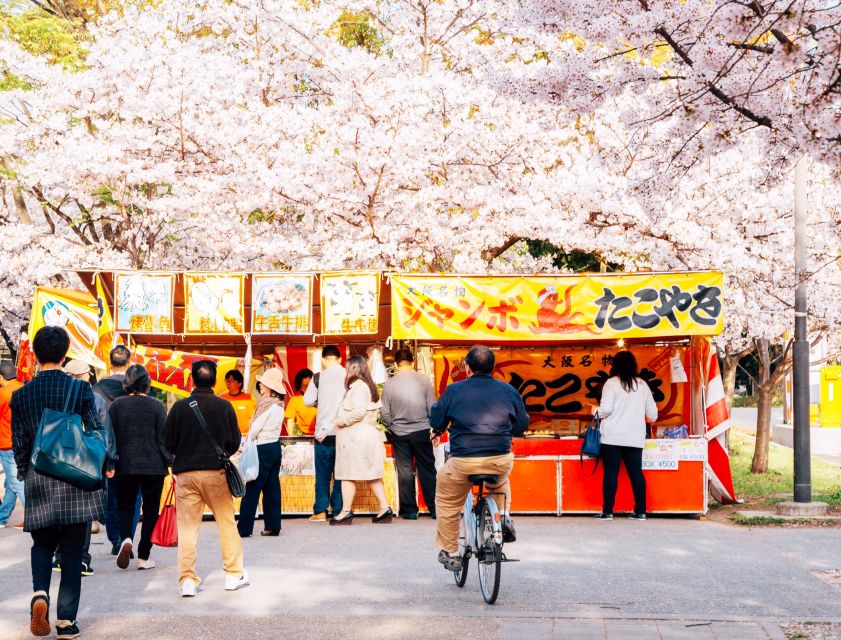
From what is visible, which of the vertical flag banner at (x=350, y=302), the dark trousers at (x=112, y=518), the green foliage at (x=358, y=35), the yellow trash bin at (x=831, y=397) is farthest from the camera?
the yellow trash bin at (x=831, y=397)

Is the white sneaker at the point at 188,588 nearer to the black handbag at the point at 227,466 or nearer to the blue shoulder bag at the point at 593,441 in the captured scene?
the black handbag at the point at 227,466

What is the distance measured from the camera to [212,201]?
20328 mm

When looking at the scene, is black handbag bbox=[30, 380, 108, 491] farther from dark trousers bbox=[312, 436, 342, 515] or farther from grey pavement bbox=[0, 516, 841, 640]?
dark trousers bbox=[312, 436, 342, 515]

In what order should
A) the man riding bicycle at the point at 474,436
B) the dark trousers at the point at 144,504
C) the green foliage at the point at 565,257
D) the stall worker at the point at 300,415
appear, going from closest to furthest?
the man riding bicycle at the point at 474,436 → the dark trousers at the point at 144,504 → the stall worker at the point at 300,415 → the green foliage at the point at 565,257

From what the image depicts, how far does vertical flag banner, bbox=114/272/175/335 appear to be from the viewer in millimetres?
13625

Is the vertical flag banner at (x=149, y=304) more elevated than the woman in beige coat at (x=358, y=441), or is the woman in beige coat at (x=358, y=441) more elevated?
the vertical flag banner at (x=149, y=304)

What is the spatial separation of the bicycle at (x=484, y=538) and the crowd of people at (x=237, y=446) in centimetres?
9

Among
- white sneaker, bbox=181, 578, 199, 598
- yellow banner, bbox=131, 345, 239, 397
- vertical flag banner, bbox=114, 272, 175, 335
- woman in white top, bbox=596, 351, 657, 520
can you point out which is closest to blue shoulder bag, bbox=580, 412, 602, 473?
woman in white top, bbox=596, 351, 657, 520

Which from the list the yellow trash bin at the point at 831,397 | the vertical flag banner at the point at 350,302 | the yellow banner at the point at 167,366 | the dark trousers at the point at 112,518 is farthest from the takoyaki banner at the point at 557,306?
the yellow trash bin at the point at 831,397

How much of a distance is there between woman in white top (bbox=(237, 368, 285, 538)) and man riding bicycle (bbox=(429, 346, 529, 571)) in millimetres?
3811

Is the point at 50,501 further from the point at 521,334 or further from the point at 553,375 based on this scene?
the point at 553,375

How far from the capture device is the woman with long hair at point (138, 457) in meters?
9.26

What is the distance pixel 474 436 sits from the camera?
7.84 m

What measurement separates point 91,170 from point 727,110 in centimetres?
1550
